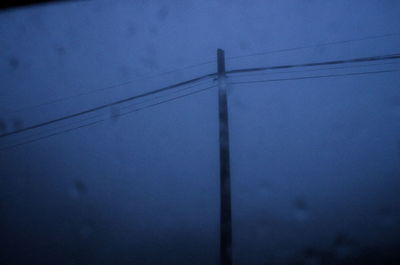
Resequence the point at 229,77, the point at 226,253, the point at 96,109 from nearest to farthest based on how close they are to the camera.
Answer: the point at 226,253
the point at 229,77
the point at 96,109

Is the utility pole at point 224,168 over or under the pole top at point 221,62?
under

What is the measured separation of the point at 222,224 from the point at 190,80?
1.77 m

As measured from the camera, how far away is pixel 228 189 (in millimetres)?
2617

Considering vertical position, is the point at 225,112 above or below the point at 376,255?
above

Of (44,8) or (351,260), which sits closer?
(351,260)

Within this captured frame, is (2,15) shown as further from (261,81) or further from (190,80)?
(261,81)

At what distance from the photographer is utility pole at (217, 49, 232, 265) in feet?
8.51

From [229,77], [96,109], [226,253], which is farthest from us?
[96,109]

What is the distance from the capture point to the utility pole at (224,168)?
2594 mm

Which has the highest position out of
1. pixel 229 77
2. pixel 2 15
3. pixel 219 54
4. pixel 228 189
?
pixel 2 15

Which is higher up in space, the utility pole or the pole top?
the pole top

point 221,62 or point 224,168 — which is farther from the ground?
point 221,62

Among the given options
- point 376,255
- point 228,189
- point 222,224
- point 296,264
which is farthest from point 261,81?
point 376,255

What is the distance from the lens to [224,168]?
2.63m
